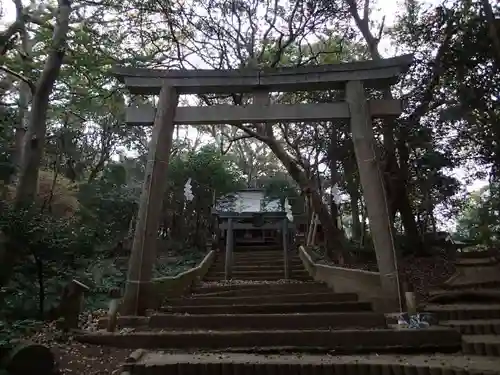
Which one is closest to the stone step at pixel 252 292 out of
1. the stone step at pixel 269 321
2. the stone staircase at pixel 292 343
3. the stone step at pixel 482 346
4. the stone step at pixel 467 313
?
the stone staircase at pixel 292 343

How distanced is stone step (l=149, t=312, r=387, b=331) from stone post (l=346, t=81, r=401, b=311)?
727mm

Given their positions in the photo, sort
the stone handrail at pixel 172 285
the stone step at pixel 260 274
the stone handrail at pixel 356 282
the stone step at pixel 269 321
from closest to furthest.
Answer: the stone step at pixel 269 321 < the stone handrail at pixel 356 282 < the stone handrail at pixel 172 285 < the stone step at pixel 260 274

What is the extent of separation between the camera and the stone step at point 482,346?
14.3ft

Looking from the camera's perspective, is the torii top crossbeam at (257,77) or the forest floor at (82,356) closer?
the forest floor at (82,356)

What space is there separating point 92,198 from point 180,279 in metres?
5.85

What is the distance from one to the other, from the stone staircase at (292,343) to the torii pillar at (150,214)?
0.42 m

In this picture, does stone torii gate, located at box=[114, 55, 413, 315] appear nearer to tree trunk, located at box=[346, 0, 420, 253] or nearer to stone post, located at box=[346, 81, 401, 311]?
stone post, located at box=[346, 81, 401, 311]

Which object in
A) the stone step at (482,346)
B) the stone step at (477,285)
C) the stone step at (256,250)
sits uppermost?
the stone step at (256,250)

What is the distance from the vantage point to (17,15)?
9.21 meters

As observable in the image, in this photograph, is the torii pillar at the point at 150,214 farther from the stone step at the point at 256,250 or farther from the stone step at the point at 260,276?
the stone step at the point at 256,250

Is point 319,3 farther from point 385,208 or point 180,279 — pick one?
point 180,279

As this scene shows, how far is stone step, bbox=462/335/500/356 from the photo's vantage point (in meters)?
4.36

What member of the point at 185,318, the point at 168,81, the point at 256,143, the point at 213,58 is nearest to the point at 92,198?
the point at 213,58

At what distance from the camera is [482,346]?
444cm
